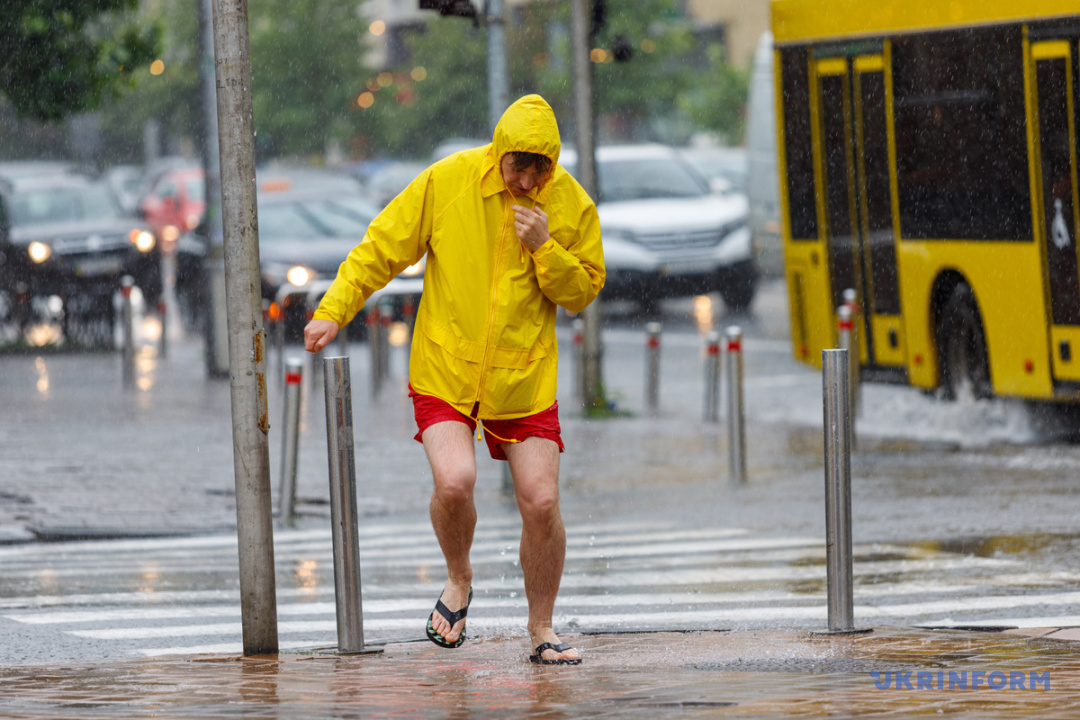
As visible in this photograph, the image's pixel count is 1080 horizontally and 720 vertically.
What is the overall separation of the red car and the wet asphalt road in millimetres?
18709

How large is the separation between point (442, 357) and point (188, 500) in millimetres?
5624

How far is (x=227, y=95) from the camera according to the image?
6.30 m

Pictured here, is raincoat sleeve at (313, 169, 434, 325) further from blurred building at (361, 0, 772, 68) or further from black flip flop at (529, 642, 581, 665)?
blurred building at (361, 0, 772, 68)

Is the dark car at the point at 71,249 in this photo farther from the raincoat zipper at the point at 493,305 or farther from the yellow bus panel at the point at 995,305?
the raincoat zipper at the point at 493,305

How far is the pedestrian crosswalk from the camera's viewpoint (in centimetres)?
741

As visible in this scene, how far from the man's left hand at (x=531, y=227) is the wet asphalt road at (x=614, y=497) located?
A: 2.00 meters

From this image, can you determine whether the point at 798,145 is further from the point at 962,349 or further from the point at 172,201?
the point at 172,201

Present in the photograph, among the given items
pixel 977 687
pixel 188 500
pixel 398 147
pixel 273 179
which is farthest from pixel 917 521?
pixel 398 147

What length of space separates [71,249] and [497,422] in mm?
18203

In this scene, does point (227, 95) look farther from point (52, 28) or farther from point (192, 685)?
point (52, 28)

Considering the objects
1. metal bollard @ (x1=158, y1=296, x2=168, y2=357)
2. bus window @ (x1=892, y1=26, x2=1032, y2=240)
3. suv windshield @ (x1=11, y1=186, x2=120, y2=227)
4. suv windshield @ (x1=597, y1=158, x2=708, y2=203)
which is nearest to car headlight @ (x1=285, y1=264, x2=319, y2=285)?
metal bollard @ (x1=158, y1=296, x2=168, y2=357)

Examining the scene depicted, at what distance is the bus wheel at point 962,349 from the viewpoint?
45.8 ft

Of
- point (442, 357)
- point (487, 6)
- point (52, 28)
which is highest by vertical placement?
point (52, 28)

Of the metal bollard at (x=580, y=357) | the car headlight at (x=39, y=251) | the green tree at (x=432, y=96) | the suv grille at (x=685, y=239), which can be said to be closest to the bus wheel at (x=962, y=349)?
the metal bollard at (x=580, y=357)
